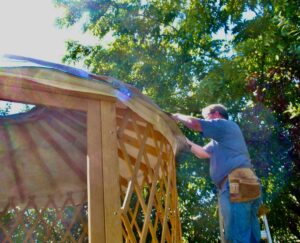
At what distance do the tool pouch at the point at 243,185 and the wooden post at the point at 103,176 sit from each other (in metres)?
0.97

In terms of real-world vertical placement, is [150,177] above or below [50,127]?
below

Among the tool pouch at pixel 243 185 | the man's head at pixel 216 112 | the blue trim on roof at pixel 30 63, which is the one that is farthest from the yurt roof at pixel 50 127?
the tool pouch at pixel 243 185

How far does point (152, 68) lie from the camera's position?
790cm

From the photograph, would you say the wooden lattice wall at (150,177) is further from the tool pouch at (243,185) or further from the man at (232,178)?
the tool pouch at (243,185)

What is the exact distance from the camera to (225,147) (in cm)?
313

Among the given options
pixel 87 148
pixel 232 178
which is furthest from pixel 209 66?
pixel 87 148

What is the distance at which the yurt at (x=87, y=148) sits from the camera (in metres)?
2.23

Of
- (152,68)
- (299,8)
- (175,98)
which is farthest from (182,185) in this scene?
→ (299,8)

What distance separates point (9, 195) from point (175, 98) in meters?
3.48

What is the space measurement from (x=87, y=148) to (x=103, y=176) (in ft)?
0.61

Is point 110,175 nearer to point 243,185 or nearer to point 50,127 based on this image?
point 243,185

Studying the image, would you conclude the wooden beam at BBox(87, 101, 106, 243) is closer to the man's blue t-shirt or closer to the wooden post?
the wooden post

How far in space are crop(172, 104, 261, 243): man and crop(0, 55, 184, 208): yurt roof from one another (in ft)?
1.07

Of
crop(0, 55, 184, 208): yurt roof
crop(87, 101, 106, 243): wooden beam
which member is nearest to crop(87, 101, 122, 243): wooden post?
crop(87, 101, 106, 243): wooden beam
